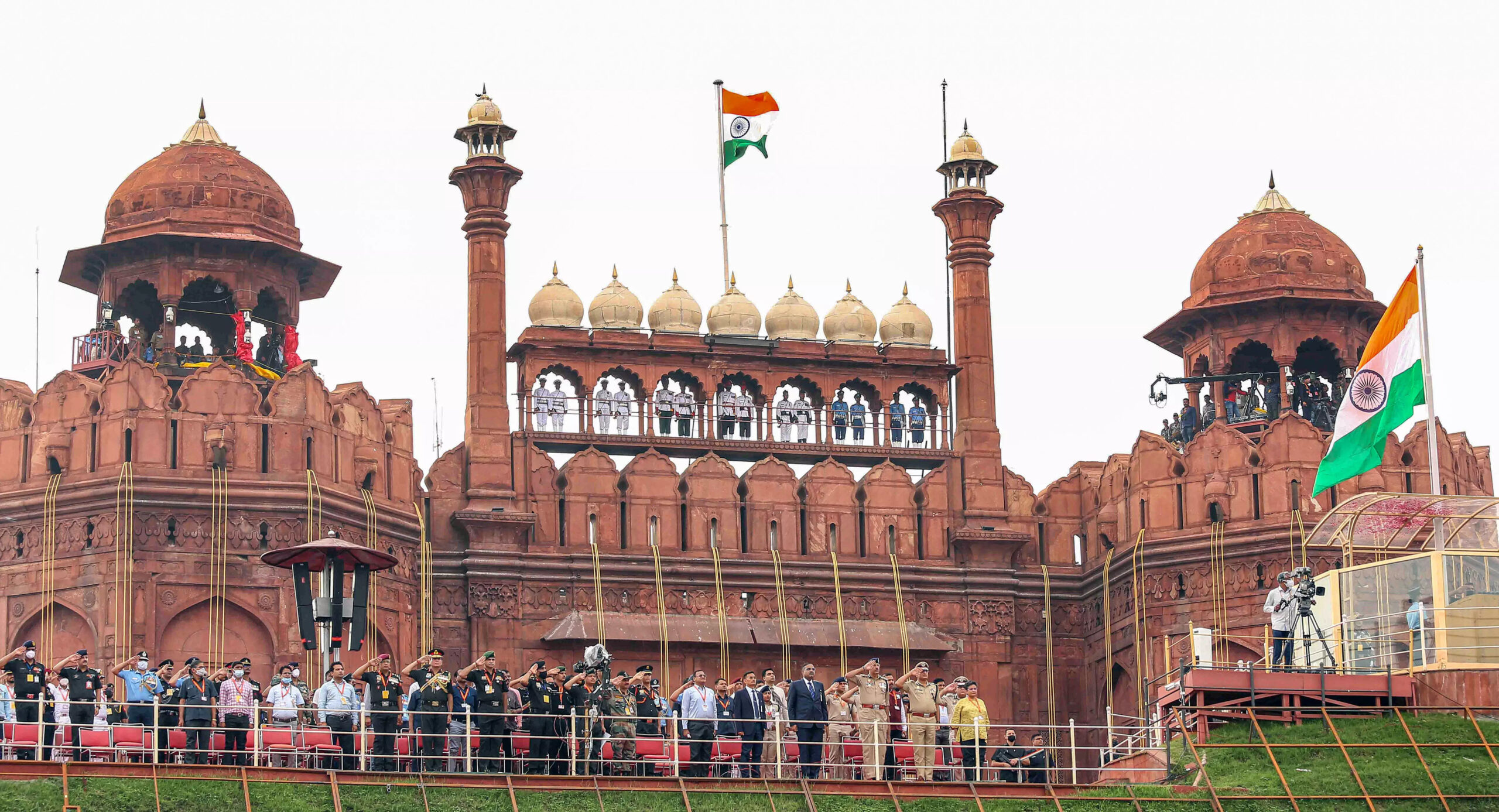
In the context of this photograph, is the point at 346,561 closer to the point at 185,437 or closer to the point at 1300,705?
the point at 185,437

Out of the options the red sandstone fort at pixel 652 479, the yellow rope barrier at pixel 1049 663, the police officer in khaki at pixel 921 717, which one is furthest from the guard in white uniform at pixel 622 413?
the police officer in khaki at pixel 921 717

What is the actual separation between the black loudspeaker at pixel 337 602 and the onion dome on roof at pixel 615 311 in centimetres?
1533

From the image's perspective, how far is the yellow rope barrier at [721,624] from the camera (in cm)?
4984

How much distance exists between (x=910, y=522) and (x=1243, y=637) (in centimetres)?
831

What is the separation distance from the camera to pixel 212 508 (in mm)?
45812

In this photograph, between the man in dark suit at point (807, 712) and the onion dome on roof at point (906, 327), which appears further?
the onion dome on roof at point (906, 327)

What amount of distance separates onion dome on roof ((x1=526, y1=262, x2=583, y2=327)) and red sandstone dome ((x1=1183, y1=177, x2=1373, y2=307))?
38.2ft

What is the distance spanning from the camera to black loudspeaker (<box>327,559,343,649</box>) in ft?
123

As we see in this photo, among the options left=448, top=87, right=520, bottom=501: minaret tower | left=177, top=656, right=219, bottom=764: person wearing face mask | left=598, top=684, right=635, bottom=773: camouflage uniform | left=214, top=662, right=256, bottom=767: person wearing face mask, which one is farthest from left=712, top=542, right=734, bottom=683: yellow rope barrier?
left=177, top=656, right=219, bottom=764: person wearing face mask

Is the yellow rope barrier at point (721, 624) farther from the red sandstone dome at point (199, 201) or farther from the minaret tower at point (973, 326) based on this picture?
the red sandstone dome at point (199, 201)

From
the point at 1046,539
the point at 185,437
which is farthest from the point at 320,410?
the point at 1046,539

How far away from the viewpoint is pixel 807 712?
37.3m

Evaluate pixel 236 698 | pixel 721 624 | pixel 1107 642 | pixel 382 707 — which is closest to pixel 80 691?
pixel 236 698

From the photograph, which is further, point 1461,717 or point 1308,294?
point 1308,294
